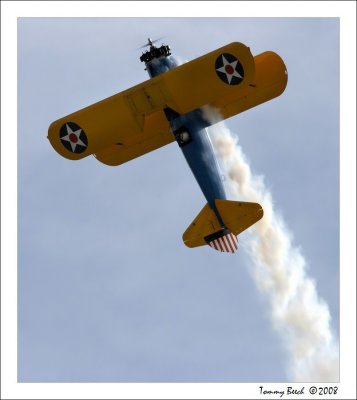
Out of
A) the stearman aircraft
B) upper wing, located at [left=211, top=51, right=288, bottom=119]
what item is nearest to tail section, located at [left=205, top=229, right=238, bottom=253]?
the stearman aircraft

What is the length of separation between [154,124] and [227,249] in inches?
206

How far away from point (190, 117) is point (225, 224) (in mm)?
4110

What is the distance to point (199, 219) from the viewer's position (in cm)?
4516

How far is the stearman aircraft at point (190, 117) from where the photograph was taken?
41.1 metres

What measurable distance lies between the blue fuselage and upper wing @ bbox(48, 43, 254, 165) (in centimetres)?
118

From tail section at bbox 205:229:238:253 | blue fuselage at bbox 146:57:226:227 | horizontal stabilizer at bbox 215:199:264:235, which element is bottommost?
tail section at bbox 205:229:238:253

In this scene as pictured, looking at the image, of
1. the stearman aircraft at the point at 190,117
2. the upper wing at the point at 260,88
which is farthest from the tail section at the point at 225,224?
the upper wing at the point at 260,88

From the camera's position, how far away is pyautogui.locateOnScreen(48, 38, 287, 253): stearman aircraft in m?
41.1

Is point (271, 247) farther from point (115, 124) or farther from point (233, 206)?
point (115, 124)

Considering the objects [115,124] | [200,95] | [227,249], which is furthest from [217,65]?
[227,249]

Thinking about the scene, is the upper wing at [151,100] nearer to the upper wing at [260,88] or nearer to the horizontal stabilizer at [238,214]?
the upper wing at [260,88]

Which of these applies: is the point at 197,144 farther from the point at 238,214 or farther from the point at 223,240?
the point at 223,240

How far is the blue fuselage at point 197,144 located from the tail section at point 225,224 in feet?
0.82

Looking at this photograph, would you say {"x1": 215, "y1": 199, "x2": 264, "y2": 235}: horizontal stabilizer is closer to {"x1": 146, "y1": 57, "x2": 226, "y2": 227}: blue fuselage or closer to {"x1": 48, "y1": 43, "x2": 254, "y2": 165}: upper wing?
{"x1": 146, "y1": 57, "x2": 226, "y2": 227}: blue fuselage
